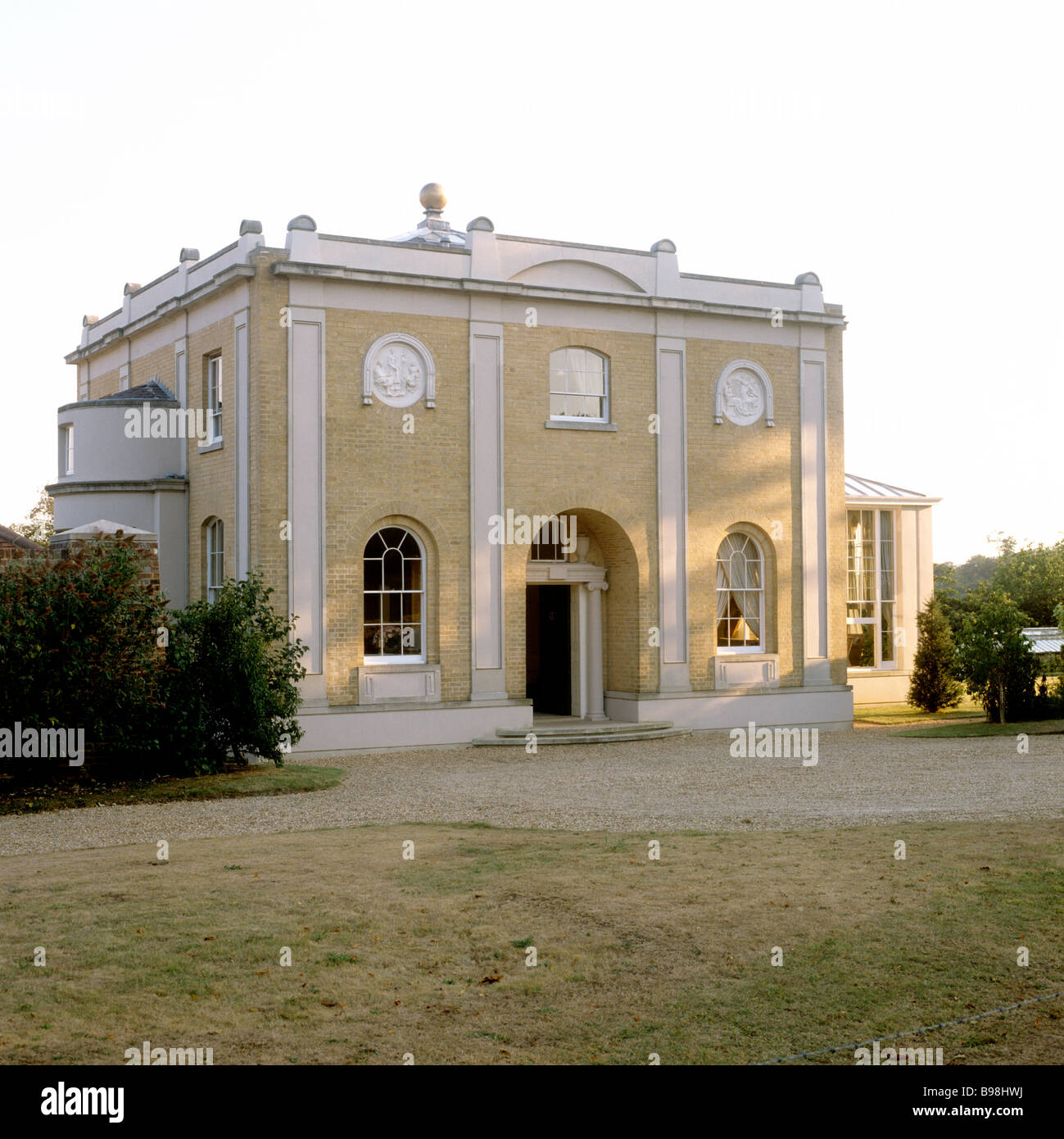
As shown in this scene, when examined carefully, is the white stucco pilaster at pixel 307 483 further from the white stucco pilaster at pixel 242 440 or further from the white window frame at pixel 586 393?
the white window frame at pixel 586 393

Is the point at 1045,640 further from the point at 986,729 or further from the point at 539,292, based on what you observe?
the point at 539,292

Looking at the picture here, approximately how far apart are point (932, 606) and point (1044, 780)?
43.7 feet

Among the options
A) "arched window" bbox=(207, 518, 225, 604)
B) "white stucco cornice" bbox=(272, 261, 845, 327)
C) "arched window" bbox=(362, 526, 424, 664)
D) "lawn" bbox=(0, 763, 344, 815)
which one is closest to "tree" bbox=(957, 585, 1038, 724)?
"white stucco cornice" bbox=(272, 261, 845, 327)

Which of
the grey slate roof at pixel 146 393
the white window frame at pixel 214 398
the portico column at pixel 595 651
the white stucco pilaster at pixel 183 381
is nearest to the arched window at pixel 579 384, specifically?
the portico column at pixel 595 651

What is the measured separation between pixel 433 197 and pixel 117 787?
47.3ft

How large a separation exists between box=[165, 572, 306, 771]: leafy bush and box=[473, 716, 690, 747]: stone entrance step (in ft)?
14.7

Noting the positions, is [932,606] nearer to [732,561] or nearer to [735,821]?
[732,561]

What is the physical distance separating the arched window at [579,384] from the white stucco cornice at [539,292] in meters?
1.01

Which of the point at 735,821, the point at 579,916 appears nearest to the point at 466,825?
the point at 735,821

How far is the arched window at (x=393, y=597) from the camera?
69.3ft

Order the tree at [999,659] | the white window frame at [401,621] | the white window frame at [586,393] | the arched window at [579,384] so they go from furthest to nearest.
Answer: the tree at [999,659], the arched window at [579,384], the white window frame at [586,393], the white window frame at [401,621]

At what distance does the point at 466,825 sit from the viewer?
13023 mm

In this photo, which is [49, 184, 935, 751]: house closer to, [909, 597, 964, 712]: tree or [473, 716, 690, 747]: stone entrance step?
[473, 716, 690, 747]: stone entrance step

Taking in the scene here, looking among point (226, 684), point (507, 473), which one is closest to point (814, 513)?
point (507, 473)
